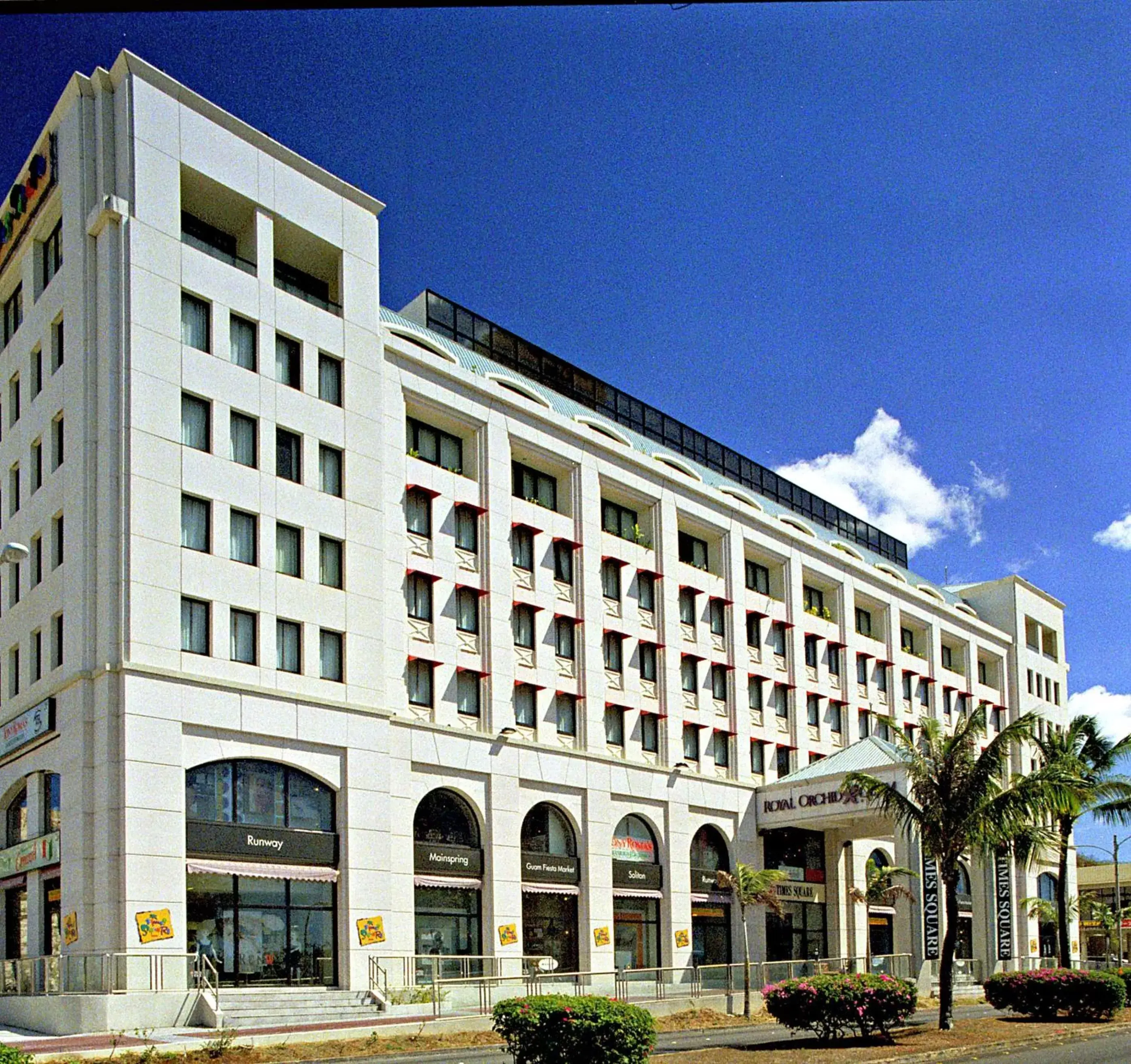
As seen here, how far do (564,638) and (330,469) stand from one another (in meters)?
13.5

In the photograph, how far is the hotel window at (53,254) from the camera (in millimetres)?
42938

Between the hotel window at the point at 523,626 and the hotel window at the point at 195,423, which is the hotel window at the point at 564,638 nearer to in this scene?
the hotel window at the point at 523,626

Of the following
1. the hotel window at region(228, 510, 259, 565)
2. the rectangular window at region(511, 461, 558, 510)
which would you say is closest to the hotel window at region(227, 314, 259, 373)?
the hotel window at region(228, 510, 259, 565)

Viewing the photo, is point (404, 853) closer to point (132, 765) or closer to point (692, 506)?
point (132, 765)

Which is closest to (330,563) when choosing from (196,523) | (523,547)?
(196,523)

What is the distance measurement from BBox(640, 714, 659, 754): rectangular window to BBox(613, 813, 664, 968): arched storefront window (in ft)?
9.86

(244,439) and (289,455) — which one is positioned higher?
(244,439)

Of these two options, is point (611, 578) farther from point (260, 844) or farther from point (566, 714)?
point (260, 844)

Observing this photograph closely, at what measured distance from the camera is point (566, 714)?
52.7 m

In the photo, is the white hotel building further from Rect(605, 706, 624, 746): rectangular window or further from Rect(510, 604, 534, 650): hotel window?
Rect(605, 706, 624, 746): rectangular window

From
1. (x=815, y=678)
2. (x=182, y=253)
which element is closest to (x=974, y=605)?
(x=815, y=678)

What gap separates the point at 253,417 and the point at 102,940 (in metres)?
15.5

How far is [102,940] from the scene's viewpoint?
114 feet

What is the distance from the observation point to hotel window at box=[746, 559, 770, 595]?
65188 mm
